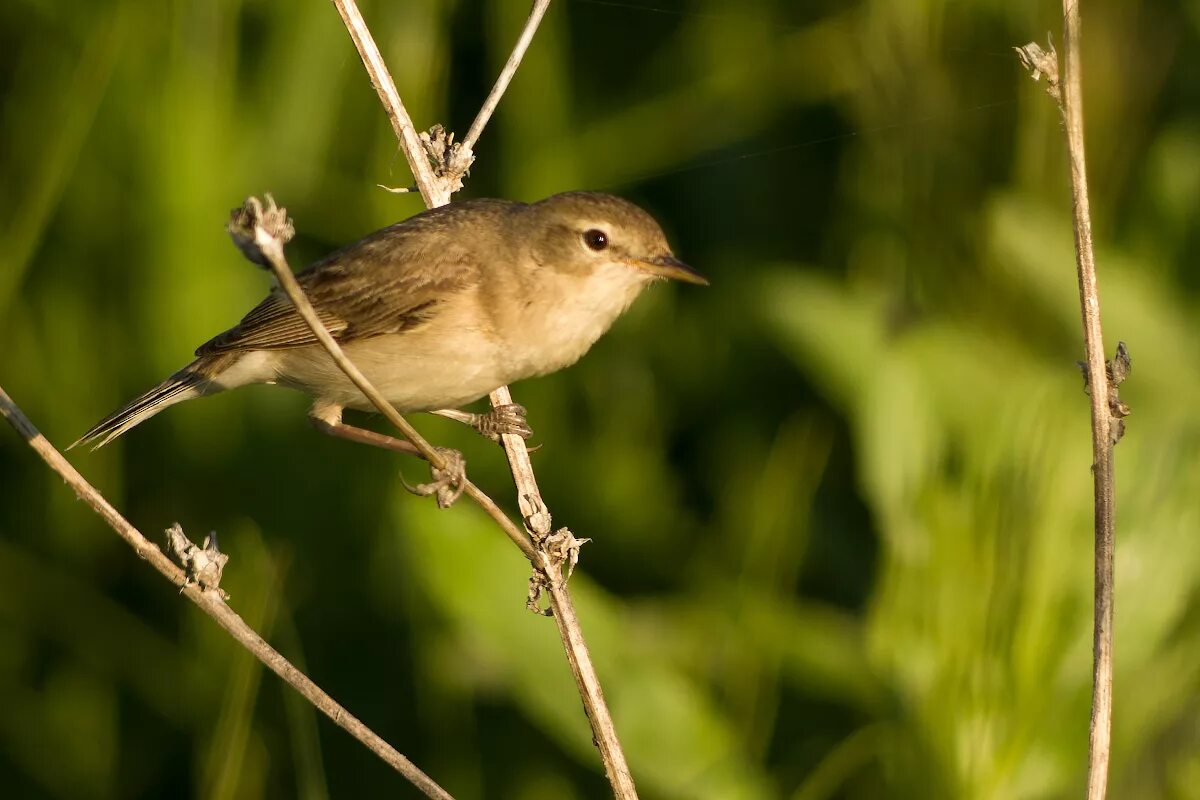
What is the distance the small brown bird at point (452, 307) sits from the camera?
3.92m

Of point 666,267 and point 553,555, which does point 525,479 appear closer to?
point 553,555

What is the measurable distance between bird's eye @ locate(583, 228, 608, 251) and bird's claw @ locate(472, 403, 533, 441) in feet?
1.59

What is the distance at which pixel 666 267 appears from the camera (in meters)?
4.00

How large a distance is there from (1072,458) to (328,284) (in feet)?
6.93

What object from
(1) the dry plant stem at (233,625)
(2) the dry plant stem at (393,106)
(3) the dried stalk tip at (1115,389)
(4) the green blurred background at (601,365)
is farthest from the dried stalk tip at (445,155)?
(3) the dried stalk tip at (1115,389)

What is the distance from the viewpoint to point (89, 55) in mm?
5215

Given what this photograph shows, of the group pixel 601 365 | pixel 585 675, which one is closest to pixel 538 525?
pixel 585 675

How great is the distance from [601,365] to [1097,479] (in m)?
2.98

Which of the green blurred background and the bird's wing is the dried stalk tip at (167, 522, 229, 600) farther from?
the bird's wing

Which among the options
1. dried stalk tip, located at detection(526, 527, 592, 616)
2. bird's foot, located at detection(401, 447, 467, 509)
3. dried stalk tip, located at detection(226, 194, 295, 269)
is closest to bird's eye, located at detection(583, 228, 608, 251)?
bird's foot, located at detection(401, 447, 467, 509)

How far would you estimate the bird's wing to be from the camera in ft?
13.5

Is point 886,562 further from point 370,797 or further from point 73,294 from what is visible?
point 73,294

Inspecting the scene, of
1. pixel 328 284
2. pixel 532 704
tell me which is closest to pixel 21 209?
pixel 328 284

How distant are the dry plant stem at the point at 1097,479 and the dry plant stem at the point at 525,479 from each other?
2.81ft
